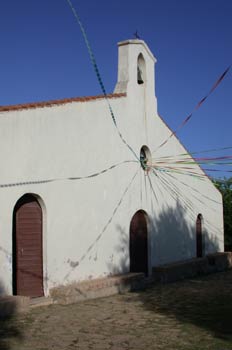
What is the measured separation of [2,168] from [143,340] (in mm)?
3900

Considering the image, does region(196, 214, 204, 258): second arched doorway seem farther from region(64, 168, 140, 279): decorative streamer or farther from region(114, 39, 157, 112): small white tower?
region(64, 168, 140, 279): decorative streamer

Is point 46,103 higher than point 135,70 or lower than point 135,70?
lower

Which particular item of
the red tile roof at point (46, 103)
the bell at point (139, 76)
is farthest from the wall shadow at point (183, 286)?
the bell at point (139, 76)

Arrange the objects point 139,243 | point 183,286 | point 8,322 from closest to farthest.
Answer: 1. point 8,322
2. point 183,286
3. point 139,243

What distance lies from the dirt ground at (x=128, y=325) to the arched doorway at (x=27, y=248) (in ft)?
2.25

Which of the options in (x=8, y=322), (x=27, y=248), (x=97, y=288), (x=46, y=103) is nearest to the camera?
(x=8, y=322)

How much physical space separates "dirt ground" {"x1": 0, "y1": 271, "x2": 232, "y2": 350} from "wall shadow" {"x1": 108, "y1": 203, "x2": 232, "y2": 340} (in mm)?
18

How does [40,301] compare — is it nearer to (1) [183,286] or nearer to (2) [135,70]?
(1) [183,286]

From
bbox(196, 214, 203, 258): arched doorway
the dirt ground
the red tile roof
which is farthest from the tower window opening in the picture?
the dirt ground

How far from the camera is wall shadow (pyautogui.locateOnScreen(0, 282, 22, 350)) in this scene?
6488mm

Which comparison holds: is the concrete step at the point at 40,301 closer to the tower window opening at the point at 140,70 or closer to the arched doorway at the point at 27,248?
the arched doorway at the point at 27,248

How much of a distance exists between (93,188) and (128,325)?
416 centimetres

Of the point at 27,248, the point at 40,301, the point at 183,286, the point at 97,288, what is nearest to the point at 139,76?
the point at 183,286

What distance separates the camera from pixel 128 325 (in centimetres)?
760
